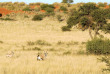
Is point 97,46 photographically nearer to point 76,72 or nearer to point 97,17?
point 97,17

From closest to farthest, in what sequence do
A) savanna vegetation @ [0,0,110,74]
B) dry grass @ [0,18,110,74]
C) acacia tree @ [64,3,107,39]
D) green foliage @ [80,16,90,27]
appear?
dry grass @ [0,18,110,74] < savanna vegetation @ [0,0,110,74] < green foliage @ [80,16,90,27] < acacia tree @ [64,3,107,39]

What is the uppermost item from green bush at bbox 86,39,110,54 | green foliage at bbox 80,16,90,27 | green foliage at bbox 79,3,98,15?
green foliage at bbox 79,3,98,15

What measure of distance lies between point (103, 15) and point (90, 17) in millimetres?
1308

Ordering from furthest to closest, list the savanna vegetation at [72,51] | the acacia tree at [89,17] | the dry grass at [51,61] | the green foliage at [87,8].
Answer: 1. the green foliage at [87,8]
2. the acacia tree at [89,17]
3. the savanna vegetation at [72,51]
4. the dry grass at [51,61]

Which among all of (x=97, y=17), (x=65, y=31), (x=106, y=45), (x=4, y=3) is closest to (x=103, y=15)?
(x=97, y=17)

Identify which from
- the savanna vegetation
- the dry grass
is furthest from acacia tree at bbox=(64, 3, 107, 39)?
the dry grass

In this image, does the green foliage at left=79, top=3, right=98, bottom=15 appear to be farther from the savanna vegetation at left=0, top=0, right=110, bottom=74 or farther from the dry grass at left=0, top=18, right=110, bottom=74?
the dry grass at left=0, top=18, right=110, bottom=74

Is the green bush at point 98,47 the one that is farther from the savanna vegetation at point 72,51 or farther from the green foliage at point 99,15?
the green foliage at point 99,15

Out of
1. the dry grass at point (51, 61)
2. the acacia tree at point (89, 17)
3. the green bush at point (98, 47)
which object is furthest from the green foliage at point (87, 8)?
the green bush at point (98, 47)

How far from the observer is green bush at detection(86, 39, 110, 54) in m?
15.9

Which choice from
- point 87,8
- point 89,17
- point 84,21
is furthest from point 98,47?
point 87,8

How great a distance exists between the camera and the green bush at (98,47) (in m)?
15.9

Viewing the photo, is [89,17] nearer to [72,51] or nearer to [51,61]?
[72,51]

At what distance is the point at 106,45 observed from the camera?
1603 centimetres
